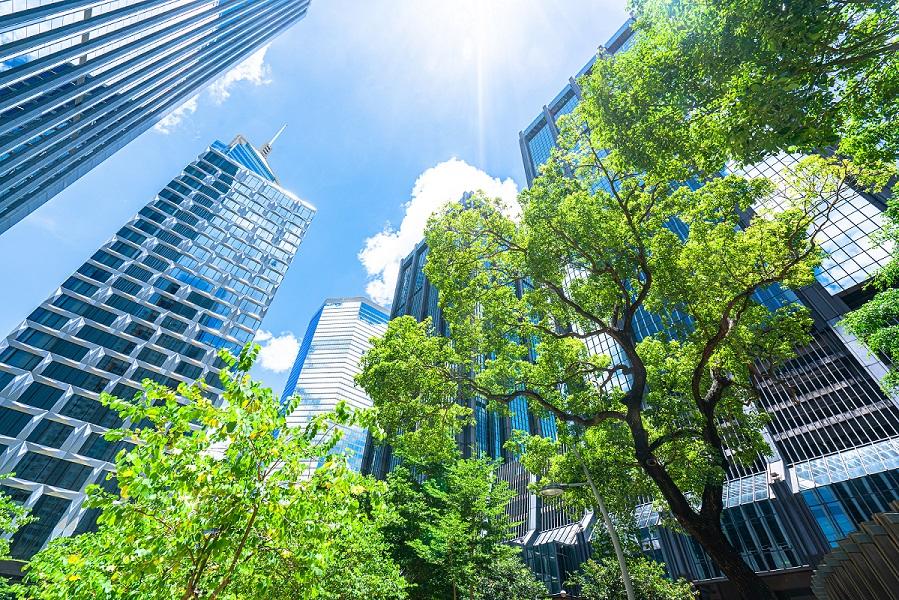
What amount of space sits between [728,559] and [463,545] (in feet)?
36.6

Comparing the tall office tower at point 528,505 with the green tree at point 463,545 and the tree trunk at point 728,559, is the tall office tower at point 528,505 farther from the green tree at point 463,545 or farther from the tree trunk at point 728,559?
the tree trunk at point 728,559

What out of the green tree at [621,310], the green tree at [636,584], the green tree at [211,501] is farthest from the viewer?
the green tree at [636,584]

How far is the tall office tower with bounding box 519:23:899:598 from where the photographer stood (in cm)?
2533

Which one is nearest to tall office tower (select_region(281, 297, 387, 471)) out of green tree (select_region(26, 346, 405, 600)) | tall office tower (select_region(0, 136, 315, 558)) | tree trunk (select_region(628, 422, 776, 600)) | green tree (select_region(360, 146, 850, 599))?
tall office tower (select_region(0, 136, 315, 558))

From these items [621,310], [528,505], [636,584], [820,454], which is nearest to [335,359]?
[528,505]

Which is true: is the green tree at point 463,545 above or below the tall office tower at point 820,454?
below

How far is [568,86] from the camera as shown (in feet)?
281

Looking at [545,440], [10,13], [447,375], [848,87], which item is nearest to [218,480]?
[447,375]

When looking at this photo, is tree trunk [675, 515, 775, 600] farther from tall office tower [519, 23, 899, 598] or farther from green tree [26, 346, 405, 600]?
tall office tower [519, 23, 899, 598]

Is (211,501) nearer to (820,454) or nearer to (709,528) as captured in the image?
(709,528)

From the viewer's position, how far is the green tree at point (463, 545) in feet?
56.0

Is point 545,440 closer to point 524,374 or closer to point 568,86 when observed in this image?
point 524,374

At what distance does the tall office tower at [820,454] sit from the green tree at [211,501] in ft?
Result: 105

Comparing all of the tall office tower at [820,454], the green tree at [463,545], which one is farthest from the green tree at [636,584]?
the tall office tower at [820,454]
